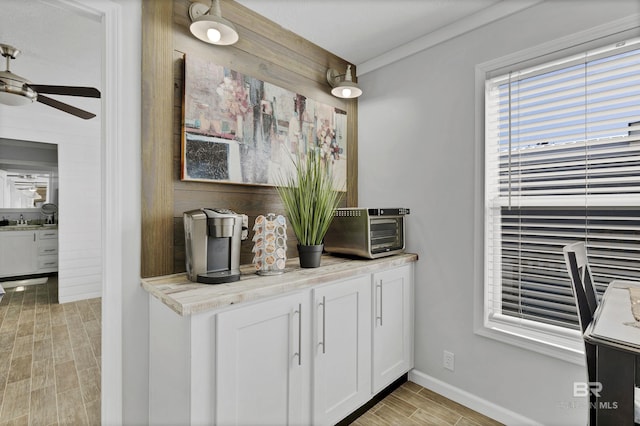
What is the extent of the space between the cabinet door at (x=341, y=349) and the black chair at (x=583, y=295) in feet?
3.16

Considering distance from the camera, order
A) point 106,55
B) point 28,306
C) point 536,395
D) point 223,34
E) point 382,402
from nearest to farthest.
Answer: point 106,55
point 223,34
point 536,395
point 382,402
point 28,306

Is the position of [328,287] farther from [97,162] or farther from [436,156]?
[97,162]

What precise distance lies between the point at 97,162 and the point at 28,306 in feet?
6.66

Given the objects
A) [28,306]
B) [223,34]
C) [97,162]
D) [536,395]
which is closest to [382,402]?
[536,395]

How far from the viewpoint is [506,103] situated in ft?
6.12

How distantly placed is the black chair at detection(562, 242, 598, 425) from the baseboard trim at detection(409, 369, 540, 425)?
871mm

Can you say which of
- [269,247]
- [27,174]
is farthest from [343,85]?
[27,174]

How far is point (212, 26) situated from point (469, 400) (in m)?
2.58

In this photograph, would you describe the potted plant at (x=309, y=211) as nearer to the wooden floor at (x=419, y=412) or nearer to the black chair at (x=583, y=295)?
the wooden floor at (x=419, y=412)

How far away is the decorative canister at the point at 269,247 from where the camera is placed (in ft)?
5.23

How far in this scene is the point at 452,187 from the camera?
2.06 meters

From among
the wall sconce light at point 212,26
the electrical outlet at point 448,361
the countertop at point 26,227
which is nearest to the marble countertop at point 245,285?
the electrical outlet at point 448,361

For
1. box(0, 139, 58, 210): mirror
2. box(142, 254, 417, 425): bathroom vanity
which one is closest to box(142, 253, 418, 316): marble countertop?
box(142, 254, 417, 425): bathroom vanity

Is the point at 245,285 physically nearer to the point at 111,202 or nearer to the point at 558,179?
the point at 111,202
